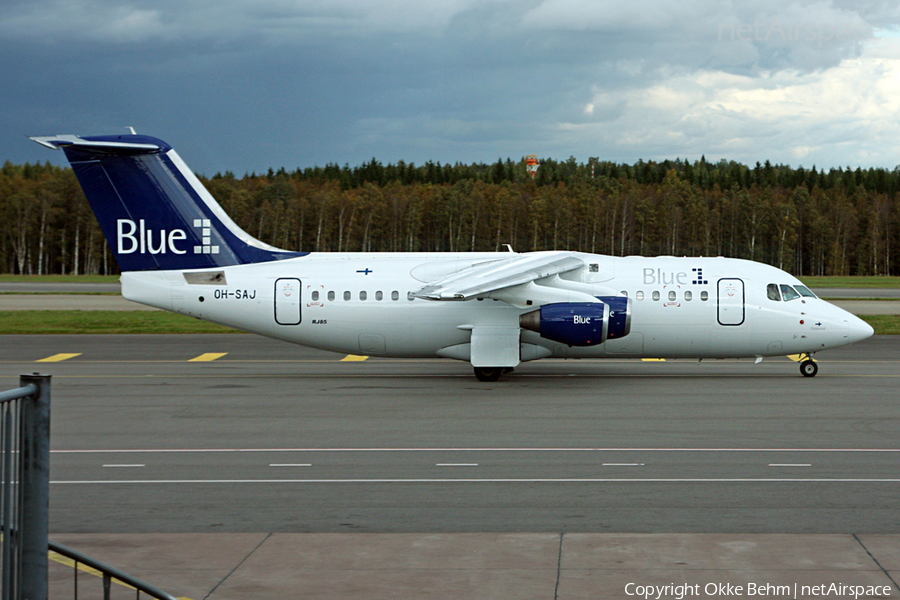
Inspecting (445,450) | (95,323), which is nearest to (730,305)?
(445,450)

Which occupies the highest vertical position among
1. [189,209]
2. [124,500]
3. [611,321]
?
[189,209]

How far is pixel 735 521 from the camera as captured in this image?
11.1m

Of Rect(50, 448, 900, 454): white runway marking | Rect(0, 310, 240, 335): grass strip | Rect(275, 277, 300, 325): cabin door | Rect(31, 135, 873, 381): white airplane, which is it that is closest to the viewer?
Rect(50, 448, 900, 454): white runway marking

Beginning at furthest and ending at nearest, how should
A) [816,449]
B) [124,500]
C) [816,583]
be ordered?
1. [816,449]
2. [124,500]
3. [816,583]

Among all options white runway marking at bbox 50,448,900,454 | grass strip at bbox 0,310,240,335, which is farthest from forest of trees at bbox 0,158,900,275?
white runway marking at bbox 50,448,900,454

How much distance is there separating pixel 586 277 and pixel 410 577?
17769mm

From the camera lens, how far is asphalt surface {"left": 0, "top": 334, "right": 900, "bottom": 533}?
11.6 meters

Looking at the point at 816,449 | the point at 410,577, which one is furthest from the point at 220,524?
the point at 816,449

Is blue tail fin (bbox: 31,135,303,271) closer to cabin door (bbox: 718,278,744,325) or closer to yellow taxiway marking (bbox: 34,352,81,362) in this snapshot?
yellow taxiway marking (bbox: 34,352,81,362)

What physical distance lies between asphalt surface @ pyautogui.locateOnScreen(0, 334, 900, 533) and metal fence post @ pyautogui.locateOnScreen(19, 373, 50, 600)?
5.94 meters

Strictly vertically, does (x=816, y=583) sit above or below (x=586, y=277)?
below

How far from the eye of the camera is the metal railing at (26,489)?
199 inches

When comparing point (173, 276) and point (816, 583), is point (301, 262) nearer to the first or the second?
point (173, 276)

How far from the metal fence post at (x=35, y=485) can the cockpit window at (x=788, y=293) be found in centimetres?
2399
